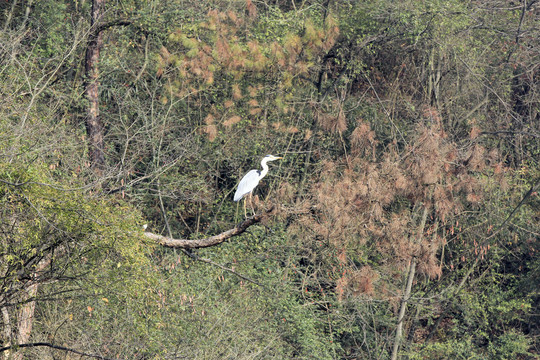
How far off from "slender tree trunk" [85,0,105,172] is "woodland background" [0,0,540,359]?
4 centimetres

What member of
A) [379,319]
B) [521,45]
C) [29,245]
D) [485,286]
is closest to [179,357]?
[29,245]

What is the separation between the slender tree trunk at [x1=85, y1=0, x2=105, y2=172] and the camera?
12.1 metres

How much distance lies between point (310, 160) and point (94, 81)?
518cm

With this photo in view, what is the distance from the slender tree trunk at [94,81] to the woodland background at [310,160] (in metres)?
0.04

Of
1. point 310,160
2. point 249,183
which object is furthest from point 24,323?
point 310,160

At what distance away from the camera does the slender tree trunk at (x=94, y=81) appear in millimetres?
12133

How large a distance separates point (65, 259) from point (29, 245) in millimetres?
920

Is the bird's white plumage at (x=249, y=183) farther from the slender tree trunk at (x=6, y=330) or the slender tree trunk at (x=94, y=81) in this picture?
the slender tree trunk at (x=6, y=330)

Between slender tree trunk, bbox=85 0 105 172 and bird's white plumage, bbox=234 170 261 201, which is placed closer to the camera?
bird's white plumage, bbox=234 170 261 201

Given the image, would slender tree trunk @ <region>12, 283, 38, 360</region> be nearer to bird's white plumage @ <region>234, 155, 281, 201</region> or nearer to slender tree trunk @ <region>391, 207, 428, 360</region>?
bird's white plumage @ <region>234, 155, 281, 201</region>

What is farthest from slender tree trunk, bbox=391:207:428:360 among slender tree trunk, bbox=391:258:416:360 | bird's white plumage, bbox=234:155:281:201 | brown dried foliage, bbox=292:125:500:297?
bird's white plumage, bbox=234:155:281:201

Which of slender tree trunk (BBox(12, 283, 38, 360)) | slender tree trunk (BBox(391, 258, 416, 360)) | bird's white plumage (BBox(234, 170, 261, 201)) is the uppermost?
bird's white plumage (BBox(234, 170, 261, 201))

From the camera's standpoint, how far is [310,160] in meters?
15.6

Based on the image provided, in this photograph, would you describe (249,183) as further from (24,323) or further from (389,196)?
(24,323)
